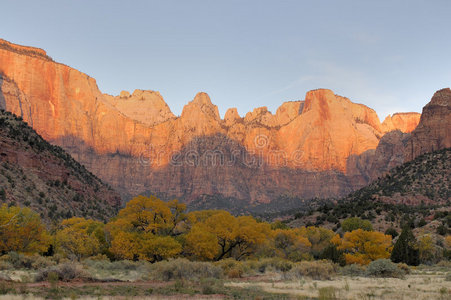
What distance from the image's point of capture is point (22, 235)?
37.6m

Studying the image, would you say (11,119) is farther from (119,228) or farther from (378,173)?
(378,173)

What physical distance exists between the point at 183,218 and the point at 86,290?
2439 cm

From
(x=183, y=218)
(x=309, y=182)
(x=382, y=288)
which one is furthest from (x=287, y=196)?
(x=382, y=288)

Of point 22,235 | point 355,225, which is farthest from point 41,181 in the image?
point 355,225

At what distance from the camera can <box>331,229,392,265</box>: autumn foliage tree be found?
43.6 metres

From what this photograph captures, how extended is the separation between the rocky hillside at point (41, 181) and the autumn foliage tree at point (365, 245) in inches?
1532

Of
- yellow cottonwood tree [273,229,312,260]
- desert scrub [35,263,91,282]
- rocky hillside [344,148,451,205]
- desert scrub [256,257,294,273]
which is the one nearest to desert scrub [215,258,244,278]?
desert scrub [256,257,294,273]

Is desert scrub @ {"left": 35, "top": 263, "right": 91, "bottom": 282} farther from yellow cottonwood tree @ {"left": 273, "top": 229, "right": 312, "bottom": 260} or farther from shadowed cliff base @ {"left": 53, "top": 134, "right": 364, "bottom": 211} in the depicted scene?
shadowed cliff base @ {"left": 53, "top": 134, "right": 364, "bottom": 211}

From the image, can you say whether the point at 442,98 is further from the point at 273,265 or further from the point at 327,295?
the point at 327,295

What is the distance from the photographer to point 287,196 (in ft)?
612

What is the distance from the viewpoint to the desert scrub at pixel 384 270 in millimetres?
29450

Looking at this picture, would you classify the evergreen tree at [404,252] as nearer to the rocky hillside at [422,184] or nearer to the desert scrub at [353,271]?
the desert scrub at [353,271]

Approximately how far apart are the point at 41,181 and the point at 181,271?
45.6 m

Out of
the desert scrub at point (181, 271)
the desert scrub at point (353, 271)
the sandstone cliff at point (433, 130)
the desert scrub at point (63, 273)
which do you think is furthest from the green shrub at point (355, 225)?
the sandstone cliff at point (433, 130)
